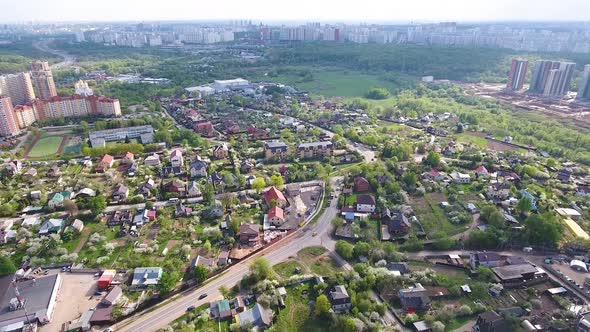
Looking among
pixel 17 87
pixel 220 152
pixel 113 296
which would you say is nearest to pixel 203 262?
pixel 113 296

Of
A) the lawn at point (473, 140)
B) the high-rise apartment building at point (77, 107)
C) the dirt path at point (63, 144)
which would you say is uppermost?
the high-rise apartment building at point (77, 107)

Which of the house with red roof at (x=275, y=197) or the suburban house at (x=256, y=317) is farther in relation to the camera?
the house with red roof at (x=275, y=197)

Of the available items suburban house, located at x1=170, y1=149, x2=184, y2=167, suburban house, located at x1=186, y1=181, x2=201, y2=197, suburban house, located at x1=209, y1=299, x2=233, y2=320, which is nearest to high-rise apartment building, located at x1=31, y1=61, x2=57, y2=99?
suburban house, located at x1=170, y1=149, x2=184, y2=167

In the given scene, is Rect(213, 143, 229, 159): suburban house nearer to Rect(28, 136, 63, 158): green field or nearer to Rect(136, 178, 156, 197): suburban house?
Rect(136, 178, 156, 197): suburban house

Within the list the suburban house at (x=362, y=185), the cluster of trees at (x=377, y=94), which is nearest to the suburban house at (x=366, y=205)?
the suburban house at (x=362, y=185)

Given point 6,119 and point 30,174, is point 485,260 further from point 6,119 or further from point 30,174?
point 6,119

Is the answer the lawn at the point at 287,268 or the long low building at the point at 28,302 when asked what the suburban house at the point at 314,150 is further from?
the long low building at the point at 28,302

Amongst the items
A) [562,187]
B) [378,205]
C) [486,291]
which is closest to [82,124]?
[378,205]
